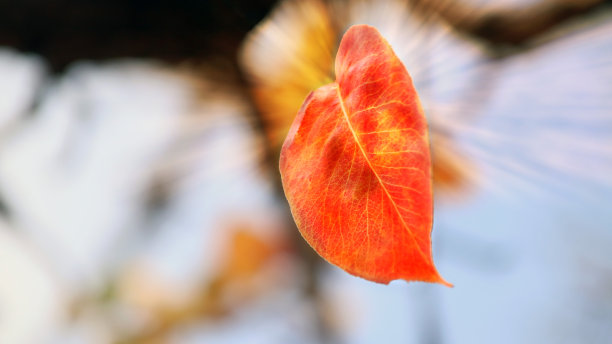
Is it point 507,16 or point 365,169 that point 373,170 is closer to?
point 365,169

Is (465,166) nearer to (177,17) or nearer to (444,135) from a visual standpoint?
(444,135)

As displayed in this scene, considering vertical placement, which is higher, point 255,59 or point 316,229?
point 255,59

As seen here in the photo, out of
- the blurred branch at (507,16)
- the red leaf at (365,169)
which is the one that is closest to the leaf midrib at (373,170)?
the red leaf at (365,169)

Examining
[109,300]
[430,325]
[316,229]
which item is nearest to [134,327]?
[109,300]

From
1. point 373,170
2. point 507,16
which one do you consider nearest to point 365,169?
point 373,170

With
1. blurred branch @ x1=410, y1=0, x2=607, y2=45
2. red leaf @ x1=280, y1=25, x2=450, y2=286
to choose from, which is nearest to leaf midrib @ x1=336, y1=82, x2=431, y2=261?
red leaf @ x1=280, y1=25, x2=450, y2=286

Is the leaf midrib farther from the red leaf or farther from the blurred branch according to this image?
the blurred branch
